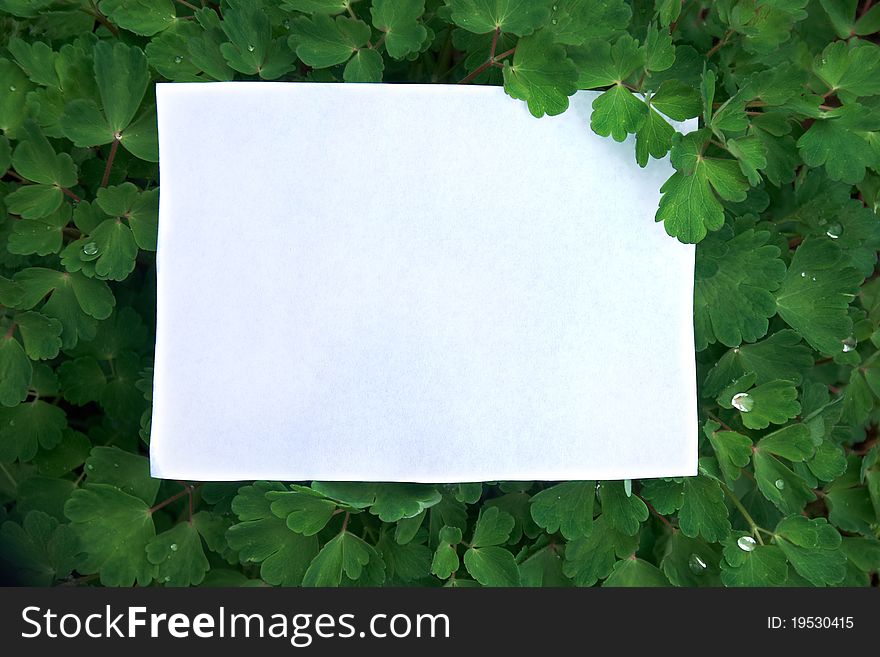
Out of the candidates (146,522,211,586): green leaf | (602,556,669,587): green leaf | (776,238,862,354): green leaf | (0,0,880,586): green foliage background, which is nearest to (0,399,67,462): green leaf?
(0,0,880,586): green foliage background

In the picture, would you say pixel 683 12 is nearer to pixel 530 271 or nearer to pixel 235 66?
pixel 530 271

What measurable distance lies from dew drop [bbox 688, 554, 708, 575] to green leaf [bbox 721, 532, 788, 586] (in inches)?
1.3

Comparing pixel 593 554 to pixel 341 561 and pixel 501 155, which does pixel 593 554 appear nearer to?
pixel 341 561

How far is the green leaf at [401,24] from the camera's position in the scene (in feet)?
2.58

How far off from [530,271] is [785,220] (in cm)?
40

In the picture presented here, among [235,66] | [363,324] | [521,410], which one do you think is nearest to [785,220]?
[521,410]

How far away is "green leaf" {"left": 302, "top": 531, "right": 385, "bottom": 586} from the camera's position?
835 mm

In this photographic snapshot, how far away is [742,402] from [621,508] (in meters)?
0.20

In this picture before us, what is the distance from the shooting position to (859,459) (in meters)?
1.05

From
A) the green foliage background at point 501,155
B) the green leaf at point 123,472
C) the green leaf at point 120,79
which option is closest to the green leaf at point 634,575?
the green foliage background at point 501,155

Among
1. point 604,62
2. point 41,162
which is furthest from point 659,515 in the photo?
A: point 41,162

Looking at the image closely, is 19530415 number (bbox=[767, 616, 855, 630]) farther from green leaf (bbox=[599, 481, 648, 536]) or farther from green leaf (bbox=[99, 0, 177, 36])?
green leaf (bbox=[99, 0, 177, 36])

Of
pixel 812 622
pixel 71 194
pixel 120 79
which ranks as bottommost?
pixel 812 622

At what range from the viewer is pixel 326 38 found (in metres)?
0.80
